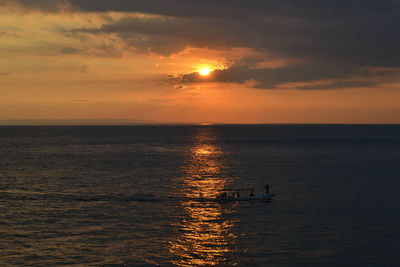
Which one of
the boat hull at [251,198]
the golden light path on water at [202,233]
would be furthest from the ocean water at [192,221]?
the boat hull at [251,198]

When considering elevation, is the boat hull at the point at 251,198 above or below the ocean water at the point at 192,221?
above

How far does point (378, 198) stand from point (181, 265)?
41.8 m

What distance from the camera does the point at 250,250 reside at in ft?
129

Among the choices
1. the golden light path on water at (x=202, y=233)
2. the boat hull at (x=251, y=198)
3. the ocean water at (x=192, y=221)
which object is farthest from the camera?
the boat hull at (x=251, y=198)

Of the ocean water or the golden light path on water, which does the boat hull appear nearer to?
the ocean water

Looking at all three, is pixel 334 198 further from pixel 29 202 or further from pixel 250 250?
pixel 29 202

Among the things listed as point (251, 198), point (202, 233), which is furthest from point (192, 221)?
point (251, 198)

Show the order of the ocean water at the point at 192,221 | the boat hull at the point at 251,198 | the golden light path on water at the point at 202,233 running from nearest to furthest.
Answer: the golden light path on water at the point at 202,233, the ocean water at the point at 192,221, the boat hull at the point at 251,198

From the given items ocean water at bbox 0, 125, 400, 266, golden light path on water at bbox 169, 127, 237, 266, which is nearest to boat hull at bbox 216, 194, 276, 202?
ocean water at bbox 0, 125, 400, 266

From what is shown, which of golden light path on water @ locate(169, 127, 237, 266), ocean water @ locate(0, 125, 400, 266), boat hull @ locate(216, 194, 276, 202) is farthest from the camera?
boat hull @ locate(216, 194, 276, 202)

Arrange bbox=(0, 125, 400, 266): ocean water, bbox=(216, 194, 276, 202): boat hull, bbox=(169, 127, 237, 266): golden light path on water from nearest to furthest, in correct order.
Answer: bbox=(169, 127, 237, 266): golden light path on water, bbox=(0, 125, 400, 266): ocean water, bbox=(216, 194, 276, 202): boat hull

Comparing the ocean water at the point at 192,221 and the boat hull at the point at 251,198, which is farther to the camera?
the boat hull at the point at 251,198

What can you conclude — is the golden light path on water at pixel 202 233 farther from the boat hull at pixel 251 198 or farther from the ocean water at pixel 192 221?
the boat hull at pixel 251 198

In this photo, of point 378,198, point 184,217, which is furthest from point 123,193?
point 378,198
